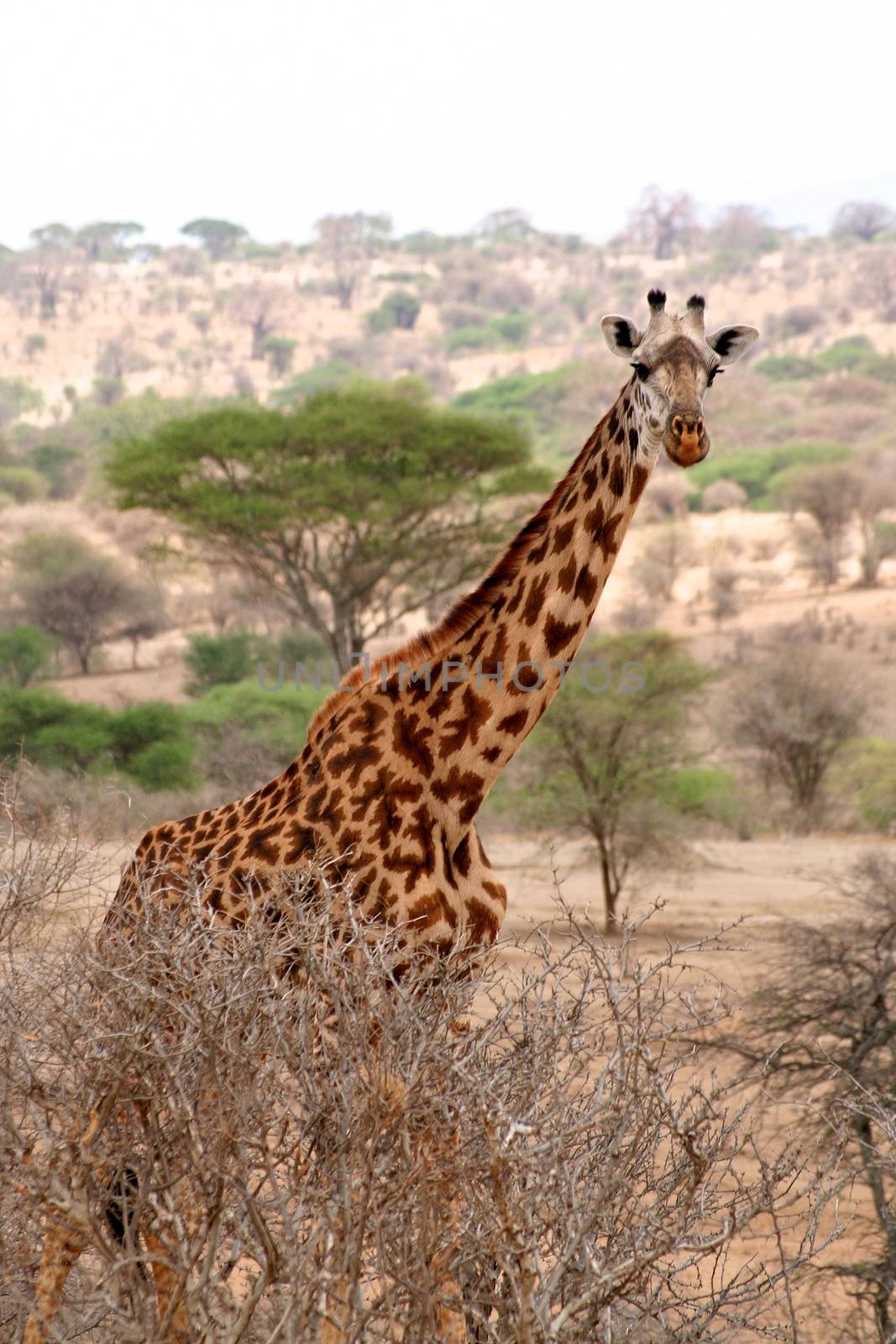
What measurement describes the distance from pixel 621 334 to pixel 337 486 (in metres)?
15.3

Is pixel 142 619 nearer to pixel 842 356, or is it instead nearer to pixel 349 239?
pixel 842 356

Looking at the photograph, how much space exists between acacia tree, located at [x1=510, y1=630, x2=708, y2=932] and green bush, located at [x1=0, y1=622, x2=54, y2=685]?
10584 mm

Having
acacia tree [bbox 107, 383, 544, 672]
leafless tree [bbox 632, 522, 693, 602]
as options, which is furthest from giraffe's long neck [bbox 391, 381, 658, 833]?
leafless tree [bbox 632, 522, 693, 602]

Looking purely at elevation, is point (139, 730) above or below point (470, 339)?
below

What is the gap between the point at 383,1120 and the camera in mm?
2404

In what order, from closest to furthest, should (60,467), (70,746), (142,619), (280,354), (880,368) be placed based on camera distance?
(70,746), (142,619), (60,467), (880,368), (280,354)

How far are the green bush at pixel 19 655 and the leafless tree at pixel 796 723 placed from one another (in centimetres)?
1001

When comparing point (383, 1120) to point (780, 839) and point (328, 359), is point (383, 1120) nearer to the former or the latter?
point (780, 839)

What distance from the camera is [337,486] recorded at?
1877 centimetres

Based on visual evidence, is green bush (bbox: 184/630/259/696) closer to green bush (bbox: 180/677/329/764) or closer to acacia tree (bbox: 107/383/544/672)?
acacia tree (bbox: 107/383/544/672)

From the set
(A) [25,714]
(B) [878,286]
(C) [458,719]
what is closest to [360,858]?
(C) [458,719]

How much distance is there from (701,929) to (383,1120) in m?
10.7

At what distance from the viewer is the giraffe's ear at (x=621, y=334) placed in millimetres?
3641

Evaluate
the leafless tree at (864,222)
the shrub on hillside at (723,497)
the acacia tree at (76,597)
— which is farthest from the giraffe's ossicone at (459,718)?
the leafless tree at (864,222)
